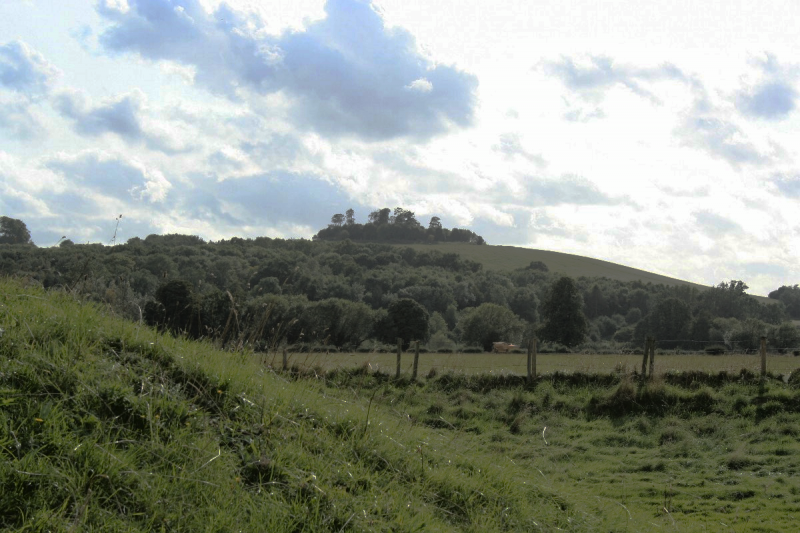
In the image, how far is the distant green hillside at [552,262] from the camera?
12762 cm

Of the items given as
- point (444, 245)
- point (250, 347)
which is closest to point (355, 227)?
point (444, 245)

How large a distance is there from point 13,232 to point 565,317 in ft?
206

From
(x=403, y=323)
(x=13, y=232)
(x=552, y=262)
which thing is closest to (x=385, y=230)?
(x=552, y=262)

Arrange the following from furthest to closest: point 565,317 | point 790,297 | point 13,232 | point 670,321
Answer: point 790,297
point 670,321
point 565,317
point 13,232

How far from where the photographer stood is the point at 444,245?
14800cm

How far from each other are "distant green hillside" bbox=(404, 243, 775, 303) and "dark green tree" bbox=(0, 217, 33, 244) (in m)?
119

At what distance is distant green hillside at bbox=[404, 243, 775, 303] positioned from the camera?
127625mm

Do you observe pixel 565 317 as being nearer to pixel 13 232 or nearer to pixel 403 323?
pixel 403 323

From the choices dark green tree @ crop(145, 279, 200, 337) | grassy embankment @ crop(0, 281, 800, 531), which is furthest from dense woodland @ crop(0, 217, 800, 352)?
grassy embankment @ crop(0, 281, 800, 531)

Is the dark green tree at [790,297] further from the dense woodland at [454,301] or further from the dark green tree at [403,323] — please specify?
the dark green tree at [403,323]

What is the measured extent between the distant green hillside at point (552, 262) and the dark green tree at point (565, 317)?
56204mm

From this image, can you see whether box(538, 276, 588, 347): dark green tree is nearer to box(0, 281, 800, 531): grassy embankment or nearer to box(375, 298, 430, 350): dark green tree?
box(375, 298, 430, 350): dark green tree

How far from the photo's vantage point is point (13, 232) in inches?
452

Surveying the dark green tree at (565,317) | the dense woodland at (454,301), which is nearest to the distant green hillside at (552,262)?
the dense woodland at (454,301)
